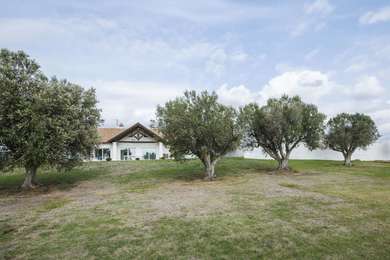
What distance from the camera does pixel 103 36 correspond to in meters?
20.4

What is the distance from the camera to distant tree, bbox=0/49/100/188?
18422mm

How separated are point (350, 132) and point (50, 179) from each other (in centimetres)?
3709

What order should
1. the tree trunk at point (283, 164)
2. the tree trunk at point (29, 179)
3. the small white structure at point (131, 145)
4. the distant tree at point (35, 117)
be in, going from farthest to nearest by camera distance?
the small white structure at point (131, 145)
the tree trunk at point (283, 164)
the tree trunk at point (29, 179)
the distant tree at point (35, 117)

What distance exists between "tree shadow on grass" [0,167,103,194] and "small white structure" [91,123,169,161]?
39.8 feet

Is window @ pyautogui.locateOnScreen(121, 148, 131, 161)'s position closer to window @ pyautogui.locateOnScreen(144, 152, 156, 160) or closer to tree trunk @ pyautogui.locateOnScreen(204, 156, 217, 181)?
window @ pyautogui.locateOnScreen(144, 152, 156, 160)

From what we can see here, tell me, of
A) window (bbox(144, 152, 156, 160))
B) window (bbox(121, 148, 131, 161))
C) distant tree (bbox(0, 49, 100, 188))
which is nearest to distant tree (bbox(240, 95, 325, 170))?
distant tree (bbox(0, 49, 100, 188))

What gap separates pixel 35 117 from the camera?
18.5m

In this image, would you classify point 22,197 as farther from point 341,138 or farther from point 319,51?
point 341,138

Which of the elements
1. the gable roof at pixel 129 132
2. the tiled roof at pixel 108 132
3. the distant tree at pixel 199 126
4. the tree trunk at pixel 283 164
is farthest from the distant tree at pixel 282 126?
the tiled roof at pixel 108 132

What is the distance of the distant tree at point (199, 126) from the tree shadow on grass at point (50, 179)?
9.19 metres

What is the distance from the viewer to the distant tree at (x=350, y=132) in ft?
118

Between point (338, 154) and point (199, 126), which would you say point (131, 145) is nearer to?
point (199, 126)

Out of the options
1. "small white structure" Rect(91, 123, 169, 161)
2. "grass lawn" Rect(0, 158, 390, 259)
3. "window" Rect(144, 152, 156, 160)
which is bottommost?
"grass lawn" Rect(0, 158, 390, 259)

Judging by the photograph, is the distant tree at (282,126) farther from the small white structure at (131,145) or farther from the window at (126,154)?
the window at (126,154)
